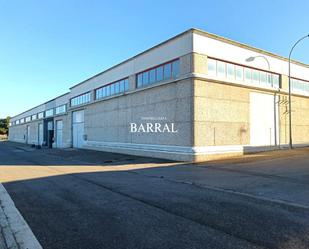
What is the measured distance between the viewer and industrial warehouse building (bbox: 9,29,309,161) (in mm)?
19297

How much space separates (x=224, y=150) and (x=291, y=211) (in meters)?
13.4

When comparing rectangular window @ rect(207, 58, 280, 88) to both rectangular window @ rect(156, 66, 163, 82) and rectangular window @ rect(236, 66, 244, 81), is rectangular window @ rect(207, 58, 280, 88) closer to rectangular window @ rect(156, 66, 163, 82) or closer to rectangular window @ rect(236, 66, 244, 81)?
rectangular window @ rect(236, 66, 244, 81)

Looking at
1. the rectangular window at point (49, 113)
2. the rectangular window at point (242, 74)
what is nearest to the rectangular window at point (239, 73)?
the rectangular window at point (242, 74)

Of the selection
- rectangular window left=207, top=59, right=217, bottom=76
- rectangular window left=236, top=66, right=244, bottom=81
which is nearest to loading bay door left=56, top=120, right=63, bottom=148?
rectangular window left=207, top=59, right=217, bottom=76

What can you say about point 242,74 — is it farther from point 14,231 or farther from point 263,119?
point 14,231

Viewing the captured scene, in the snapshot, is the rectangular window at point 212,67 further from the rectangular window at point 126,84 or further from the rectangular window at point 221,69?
the rectangular window at point 126,84

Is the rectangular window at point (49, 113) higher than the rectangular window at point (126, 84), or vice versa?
the rectangular window at point (126, 84)

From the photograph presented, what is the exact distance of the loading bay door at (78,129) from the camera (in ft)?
123

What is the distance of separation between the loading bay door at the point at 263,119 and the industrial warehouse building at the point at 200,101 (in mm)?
81

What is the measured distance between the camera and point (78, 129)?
127ft

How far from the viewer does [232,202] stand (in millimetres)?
7840

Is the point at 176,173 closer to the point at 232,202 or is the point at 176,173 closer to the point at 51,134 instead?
the point at 232,202

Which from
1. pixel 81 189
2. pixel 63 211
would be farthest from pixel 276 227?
pixel 81 189

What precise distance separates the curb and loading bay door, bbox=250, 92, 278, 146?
62.8ft
